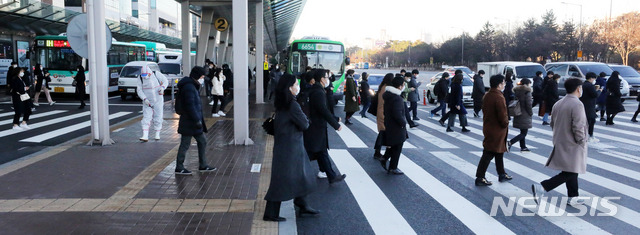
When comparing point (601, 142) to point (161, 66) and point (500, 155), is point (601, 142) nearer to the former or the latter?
point (500, 155)

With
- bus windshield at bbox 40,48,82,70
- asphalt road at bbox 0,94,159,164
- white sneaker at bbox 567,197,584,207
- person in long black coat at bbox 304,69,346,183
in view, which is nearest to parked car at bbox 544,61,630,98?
white sneaker at bbox 567,197,584,207

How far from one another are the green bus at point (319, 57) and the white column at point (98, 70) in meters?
13.1

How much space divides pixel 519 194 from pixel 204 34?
2199 cm

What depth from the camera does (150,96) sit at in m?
10.9

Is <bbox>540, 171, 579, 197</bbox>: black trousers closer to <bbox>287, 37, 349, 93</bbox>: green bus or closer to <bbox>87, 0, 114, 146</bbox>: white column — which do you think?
<bbox>87, 0, 114, 146</bbox>: white column

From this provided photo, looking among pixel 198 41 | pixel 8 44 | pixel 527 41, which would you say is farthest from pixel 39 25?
pixel 527 41

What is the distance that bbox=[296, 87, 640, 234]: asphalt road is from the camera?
554cm

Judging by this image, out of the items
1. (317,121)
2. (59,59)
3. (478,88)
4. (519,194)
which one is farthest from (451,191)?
(59,59)

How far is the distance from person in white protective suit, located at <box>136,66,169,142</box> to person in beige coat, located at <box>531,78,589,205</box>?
25.6 ft

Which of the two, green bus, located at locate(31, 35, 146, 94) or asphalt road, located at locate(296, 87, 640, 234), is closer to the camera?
asphalt road, located at locate(296, 87, 640, 234)

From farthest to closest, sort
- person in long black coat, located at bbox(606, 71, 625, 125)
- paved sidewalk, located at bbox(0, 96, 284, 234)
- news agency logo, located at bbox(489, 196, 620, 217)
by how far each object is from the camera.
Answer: person in long black coat, located at bbox(606, 71, 625, 125), news agency logo, located at bbox(489, 196, 620, 217), paved sidewalk, located at bbox(0, 96, 284, 234)

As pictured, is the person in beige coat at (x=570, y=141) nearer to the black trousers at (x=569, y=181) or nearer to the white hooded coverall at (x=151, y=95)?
the black trousers at (x=569, y=181)

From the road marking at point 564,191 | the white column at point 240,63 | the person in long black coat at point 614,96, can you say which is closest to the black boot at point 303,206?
the road marking at point 564,191

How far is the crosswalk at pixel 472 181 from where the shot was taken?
18.5 feet
